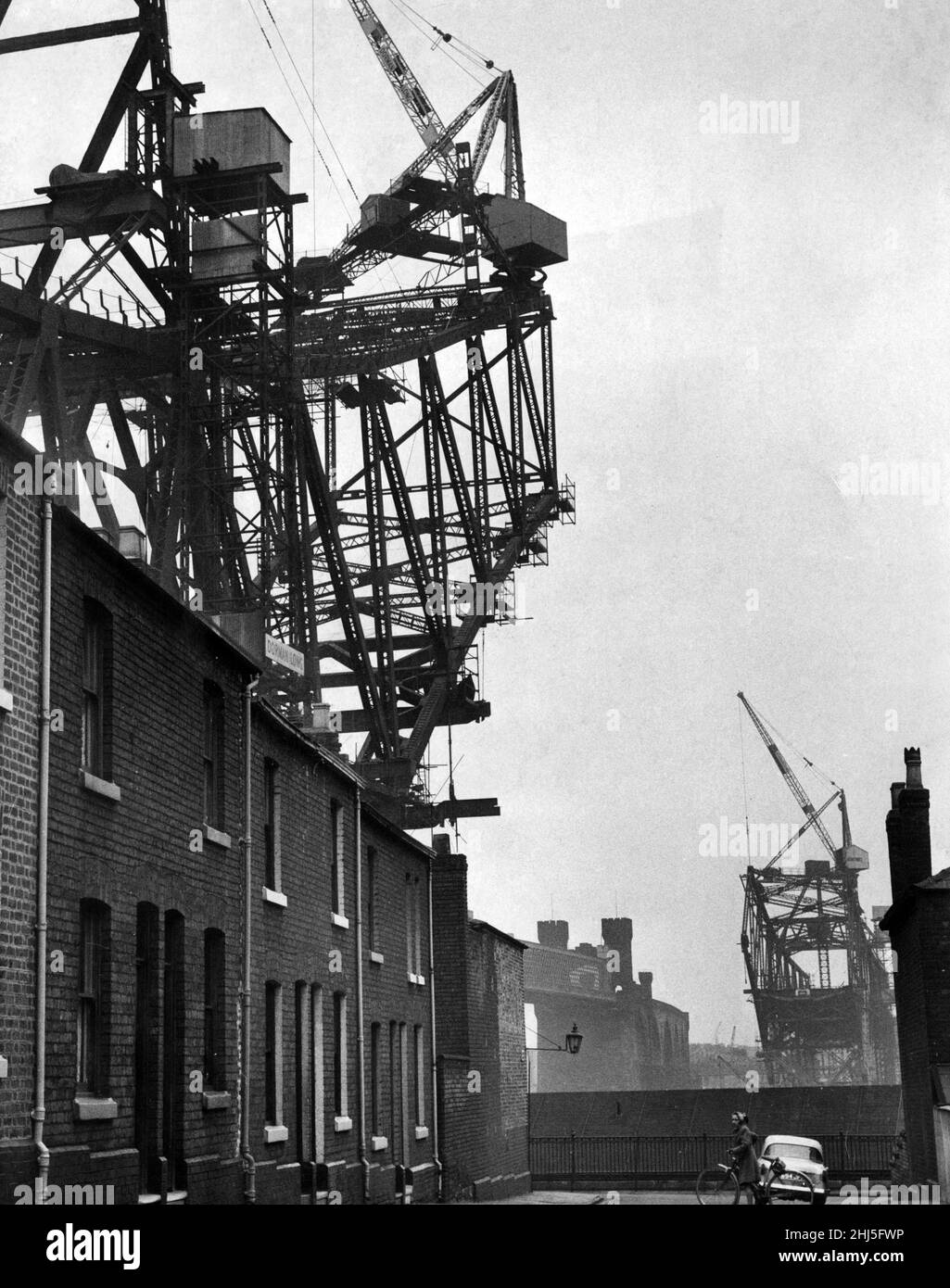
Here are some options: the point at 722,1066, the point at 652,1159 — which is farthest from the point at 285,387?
the point at 722,1066

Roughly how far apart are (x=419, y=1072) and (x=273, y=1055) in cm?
881

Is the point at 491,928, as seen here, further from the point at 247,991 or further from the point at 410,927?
the point at 247,991

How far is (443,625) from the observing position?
115 feet

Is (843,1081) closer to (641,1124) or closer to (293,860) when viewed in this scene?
(641,1124)

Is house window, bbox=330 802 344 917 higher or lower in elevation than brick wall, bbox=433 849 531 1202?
higher

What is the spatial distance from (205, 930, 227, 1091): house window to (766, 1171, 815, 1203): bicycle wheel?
9.17 m

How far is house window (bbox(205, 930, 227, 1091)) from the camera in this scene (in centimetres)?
1709

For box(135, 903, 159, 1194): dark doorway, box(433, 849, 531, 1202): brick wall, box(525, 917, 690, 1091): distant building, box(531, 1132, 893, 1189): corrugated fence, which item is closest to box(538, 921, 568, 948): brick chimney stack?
box(525, 917, 690, 1091): distant building

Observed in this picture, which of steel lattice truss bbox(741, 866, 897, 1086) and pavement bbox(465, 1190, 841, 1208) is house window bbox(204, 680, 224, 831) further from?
steel lattice truss bbox(741, 866, 897, 1086)

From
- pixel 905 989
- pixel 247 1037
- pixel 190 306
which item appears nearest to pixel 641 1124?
pixel 905 989

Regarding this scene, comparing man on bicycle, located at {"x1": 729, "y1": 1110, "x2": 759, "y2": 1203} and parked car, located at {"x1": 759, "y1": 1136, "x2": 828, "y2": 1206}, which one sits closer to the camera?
man on bicycle, located at {"x1": 729, "y1": 1110, "x2": 759, "y2": 1203}

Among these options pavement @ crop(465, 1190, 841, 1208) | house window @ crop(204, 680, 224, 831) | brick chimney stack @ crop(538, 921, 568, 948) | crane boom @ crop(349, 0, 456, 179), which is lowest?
pavement @ crop(465, 1190, 841, 1208)

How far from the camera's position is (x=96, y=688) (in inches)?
567

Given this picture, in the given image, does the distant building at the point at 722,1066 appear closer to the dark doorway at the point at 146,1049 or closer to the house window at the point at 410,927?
the house window at the point at 410,927
